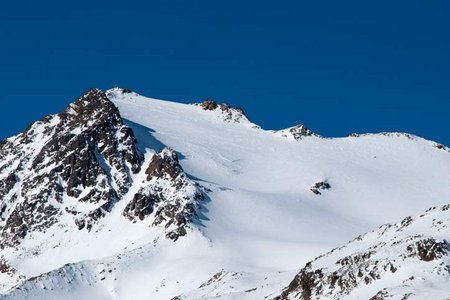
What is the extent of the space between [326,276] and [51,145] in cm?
11309

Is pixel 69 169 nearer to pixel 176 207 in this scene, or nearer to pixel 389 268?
pixel 176 207

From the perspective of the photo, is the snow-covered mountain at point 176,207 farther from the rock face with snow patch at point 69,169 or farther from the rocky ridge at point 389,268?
the rocky ridge at point 389,268

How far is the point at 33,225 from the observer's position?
161 metres

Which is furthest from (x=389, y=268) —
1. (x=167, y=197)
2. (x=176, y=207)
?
(x=167, y=197)

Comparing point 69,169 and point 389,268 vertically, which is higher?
point 69,169

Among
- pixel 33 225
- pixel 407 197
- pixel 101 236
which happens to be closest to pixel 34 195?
pixel 33 225

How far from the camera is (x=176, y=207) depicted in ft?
488

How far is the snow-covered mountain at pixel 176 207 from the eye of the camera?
418ft

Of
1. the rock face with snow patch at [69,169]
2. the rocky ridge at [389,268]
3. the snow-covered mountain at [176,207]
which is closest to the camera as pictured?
the rocky ridge at [389,268]

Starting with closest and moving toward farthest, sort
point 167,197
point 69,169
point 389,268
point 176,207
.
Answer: point 389,268
point 176,207
point 167,197
point 69,169

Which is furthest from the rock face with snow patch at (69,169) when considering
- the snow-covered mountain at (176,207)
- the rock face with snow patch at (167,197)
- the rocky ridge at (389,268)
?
the rocky ridge at (389,268)

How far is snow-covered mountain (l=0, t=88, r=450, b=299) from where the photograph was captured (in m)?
127

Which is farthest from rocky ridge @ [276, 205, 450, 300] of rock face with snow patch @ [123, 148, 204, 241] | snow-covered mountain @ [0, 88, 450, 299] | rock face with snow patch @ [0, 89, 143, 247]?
rock face with snow patch @ [0, 89, 143, 247]

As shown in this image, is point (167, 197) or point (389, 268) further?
point (167, 197)
